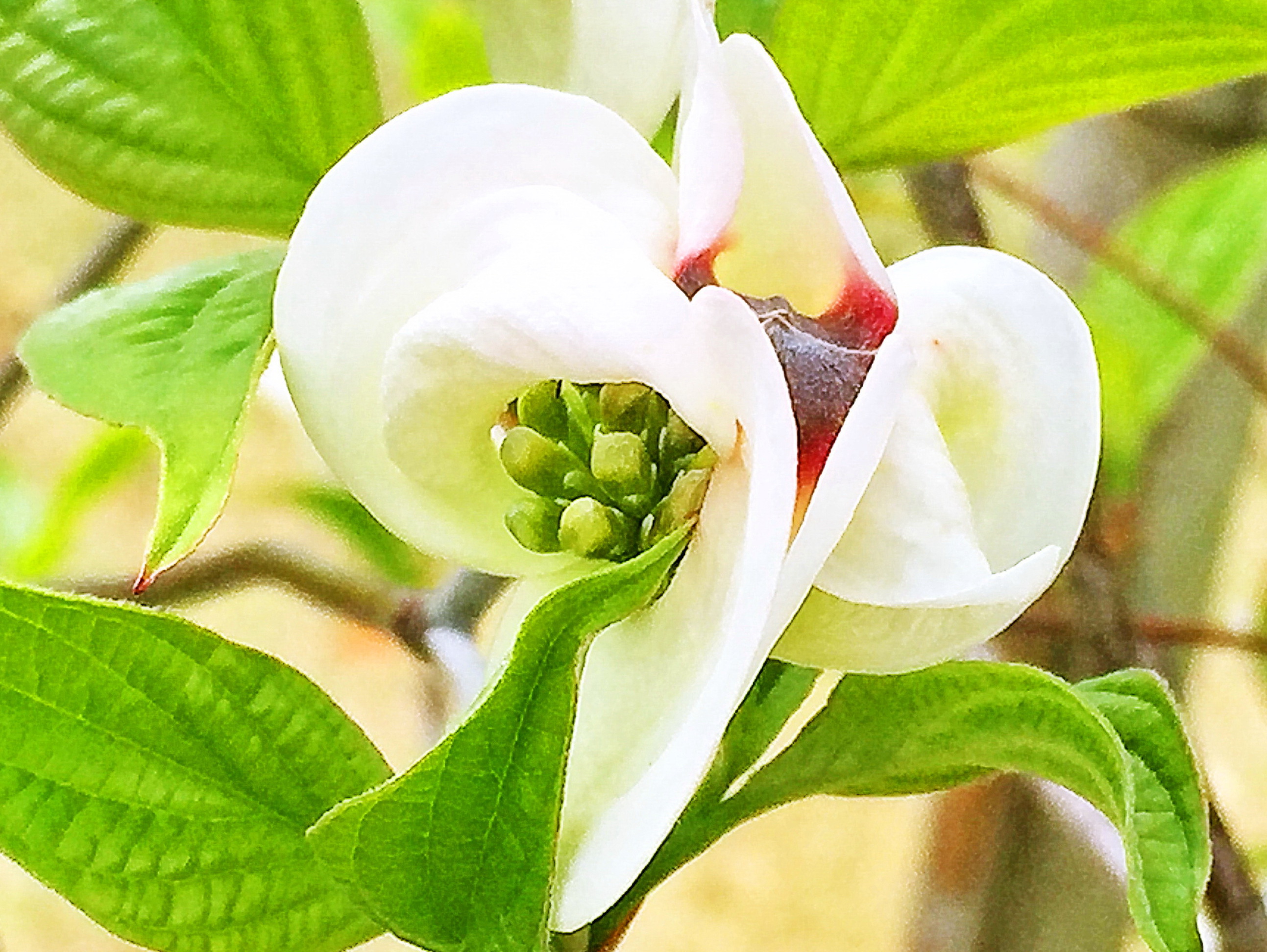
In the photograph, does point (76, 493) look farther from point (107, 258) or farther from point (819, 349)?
point (819, 349)

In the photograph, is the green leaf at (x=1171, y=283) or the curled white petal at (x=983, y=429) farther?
the green leaf at (x=1171, y=283)

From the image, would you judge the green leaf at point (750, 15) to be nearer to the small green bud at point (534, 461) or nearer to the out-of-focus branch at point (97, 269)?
the small green bud at point (534, 461)

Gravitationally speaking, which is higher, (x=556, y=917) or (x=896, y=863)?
(x=556, y=917)

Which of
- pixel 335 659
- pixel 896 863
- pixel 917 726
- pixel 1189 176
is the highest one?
pixel 917 726

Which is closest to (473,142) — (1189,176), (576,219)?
(576,219)

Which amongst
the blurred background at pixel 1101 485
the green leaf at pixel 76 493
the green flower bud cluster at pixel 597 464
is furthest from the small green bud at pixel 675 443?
the green leaf at pixel 76 493

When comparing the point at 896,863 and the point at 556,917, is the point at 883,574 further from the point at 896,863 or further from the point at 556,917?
the point at 896,863
